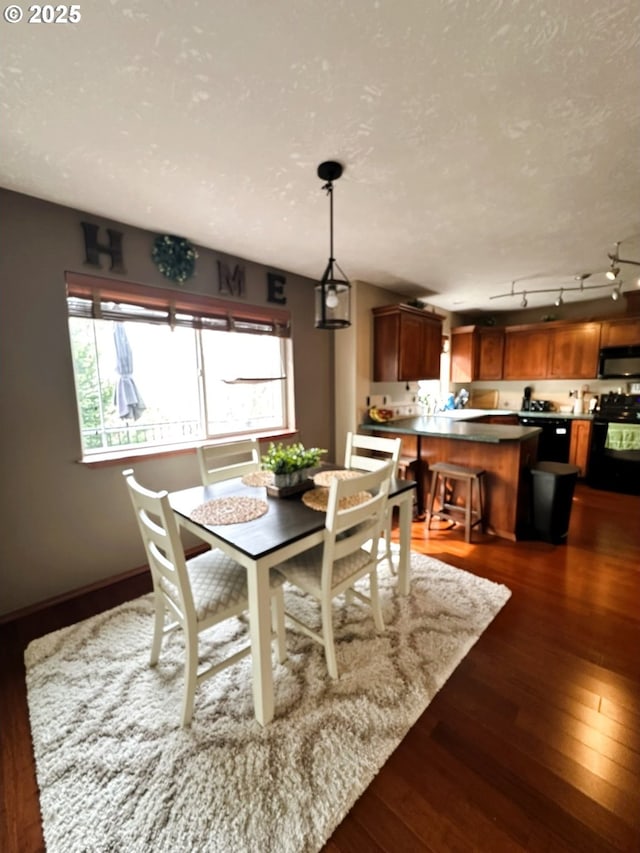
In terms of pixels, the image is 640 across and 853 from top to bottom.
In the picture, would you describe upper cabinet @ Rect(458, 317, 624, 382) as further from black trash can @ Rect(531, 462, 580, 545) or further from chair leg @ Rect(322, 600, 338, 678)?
chair leg @ Rect(322, 600, 338, 678)

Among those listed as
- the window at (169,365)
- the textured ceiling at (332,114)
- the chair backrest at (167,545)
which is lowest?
the chair backrest at (167,545)

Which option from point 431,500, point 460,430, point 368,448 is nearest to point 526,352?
point 460,430

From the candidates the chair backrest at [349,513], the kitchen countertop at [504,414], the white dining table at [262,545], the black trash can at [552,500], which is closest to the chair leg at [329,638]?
the chair backrest at [349,513]

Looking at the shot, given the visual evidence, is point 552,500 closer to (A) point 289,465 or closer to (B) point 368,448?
(B) point 368,448

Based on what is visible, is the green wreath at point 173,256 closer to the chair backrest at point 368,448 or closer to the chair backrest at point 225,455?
the chair backrest at point 225,455

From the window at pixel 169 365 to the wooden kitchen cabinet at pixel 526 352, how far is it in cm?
375

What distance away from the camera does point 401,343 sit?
3.81 m

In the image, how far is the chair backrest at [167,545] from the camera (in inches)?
51.8

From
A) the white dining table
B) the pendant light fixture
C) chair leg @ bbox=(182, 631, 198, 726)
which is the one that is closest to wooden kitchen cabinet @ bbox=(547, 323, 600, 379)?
the pendant light fixture

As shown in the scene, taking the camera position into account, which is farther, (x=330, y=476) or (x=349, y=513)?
(x=330, y=476)

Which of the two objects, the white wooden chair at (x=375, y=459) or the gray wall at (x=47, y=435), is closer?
the gray wall at (x=47, y=435)

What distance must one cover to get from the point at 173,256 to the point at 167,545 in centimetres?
216

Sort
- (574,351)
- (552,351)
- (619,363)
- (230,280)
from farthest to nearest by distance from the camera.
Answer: (552,351) < (574,351) < (619,363) < (230,280)

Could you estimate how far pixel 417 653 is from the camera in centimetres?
178
